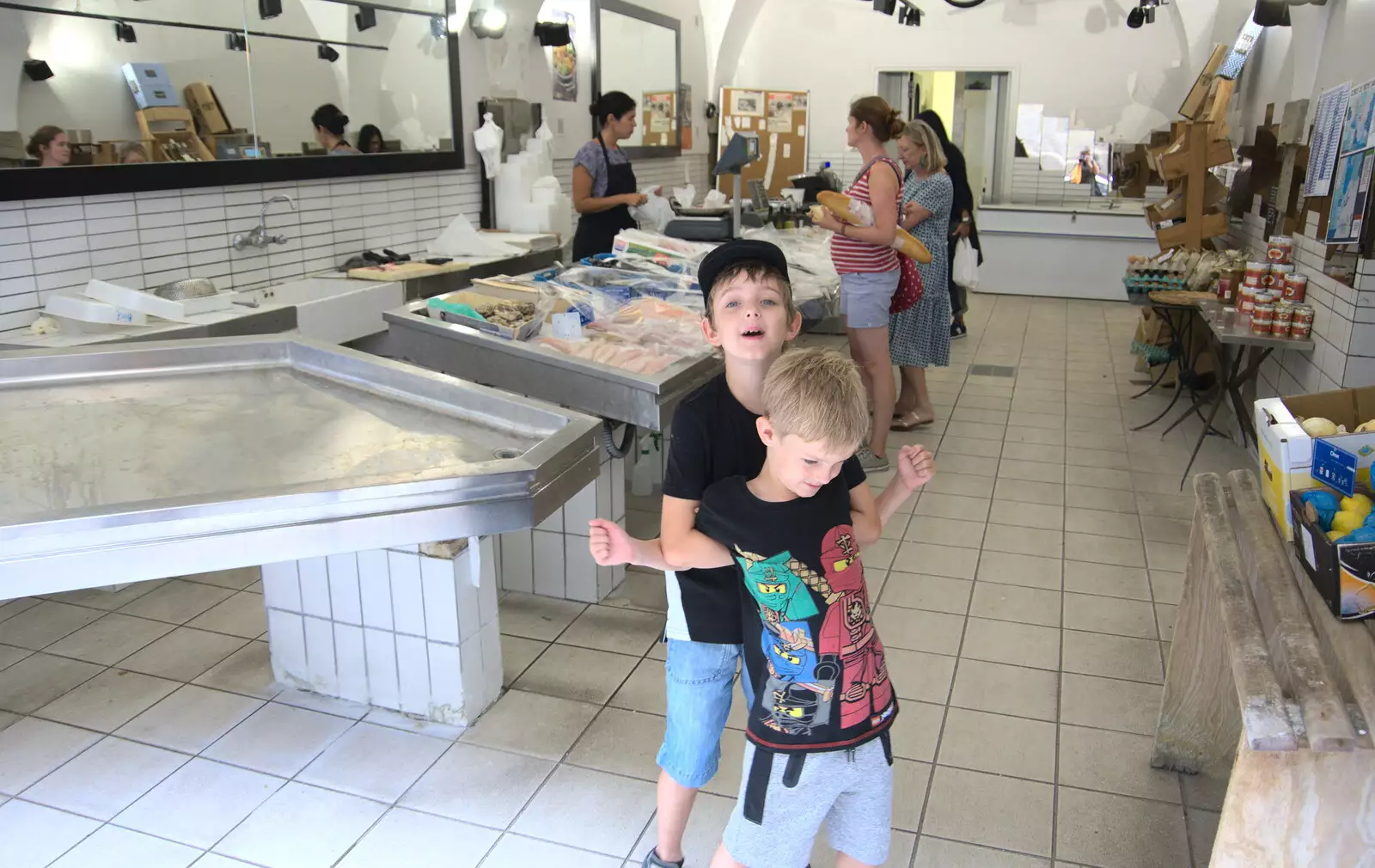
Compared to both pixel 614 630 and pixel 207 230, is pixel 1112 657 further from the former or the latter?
pixel 207 230

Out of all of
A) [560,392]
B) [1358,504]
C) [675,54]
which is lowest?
[560,392]

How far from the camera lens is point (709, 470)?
1.79 meters

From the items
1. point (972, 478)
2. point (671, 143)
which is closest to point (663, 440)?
point (972, 478)

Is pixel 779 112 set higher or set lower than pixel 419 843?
higher

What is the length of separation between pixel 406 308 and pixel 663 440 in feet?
4.09

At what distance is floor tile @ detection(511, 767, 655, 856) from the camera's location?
7.79 feet

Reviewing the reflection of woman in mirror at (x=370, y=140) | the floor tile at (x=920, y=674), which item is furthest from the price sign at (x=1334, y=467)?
the reflection of woman in mirror at (x=370, y=140)

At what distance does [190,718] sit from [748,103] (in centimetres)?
863

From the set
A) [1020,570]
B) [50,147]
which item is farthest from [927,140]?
[50,147]

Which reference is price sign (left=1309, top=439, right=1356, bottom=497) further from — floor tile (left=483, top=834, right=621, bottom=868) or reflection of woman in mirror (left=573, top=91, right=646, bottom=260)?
reflection of woman in mirror (left=573, top=91, right=646, bottom=260)

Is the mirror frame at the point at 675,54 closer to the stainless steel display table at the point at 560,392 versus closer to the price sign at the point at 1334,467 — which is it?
the stainless steel display table at the point at 560,392

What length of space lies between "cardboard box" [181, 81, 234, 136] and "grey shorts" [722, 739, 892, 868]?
360 centimetres

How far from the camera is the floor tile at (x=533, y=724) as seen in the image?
2.73 meters

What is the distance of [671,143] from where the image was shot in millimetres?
8789
